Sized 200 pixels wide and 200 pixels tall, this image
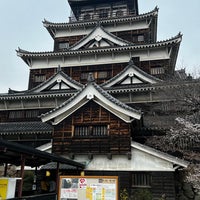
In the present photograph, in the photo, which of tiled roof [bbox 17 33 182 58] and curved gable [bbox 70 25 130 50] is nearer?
tiled roof [bbox 17 33 182 58]

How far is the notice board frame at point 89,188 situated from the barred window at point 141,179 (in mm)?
5743

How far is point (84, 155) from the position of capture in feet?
45.4

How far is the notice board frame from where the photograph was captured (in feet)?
26.7

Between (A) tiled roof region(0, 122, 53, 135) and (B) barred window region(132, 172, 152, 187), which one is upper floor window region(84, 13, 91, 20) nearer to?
(A) tiled roof region(0, 122, 53, 135)

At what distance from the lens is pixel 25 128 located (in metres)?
17.7

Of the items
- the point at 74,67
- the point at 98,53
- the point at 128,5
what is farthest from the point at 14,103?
the point at 128,5

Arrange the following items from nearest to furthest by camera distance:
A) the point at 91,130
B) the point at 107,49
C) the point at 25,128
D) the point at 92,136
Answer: the point at 92,136, the point at 91,130, the point at 25,128, the point at 107,49

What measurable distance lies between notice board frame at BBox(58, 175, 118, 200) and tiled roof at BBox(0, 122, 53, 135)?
8.09 metres

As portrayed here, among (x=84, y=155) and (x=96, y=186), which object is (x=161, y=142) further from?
(x=96, y=186)

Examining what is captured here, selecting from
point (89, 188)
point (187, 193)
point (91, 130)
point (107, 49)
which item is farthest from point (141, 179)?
point (107, 49)

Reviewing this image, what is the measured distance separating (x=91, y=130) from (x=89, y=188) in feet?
18.7

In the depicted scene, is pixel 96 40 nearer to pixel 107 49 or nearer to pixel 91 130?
pixel 107 49

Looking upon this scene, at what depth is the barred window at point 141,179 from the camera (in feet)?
43.7

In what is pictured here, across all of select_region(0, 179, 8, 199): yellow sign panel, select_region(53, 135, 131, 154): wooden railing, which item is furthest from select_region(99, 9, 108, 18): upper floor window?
select_region(0, 179, 8, 199): yellow sign panel
